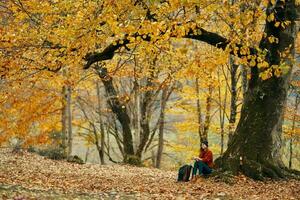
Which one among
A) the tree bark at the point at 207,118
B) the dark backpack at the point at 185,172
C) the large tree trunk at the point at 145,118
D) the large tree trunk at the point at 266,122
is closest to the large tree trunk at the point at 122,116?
the large tree trunk at the point at 145,118

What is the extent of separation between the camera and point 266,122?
14.4m

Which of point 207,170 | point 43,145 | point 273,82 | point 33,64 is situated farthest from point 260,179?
point 43,145

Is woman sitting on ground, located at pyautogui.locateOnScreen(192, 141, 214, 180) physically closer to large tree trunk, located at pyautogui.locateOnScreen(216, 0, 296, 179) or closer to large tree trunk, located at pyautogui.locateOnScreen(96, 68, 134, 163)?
large tree trunk, located at pyautogui.locateOnScreen(216, 0, 296, 179)

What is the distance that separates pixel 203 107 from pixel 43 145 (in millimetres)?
10968

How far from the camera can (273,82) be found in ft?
47.3

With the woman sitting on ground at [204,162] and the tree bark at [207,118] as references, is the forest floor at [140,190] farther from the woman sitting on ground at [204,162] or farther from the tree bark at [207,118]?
the tree bark at [207,118]

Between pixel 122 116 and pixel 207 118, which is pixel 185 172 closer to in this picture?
pixel 122 116

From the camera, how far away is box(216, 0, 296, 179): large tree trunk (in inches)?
559

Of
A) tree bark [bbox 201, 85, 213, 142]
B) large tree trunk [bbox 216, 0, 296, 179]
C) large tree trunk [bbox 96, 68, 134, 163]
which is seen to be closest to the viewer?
large tree trunk [bbox 216, 0, 296, 179]

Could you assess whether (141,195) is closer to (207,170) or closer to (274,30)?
(207,170)

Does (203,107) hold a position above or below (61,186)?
above

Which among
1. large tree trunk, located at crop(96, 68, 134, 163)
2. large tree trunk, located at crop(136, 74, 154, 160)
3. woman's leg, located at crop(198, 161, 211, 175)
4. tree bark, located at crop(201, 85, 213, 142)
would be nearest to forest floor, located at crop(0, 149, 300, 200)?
woman's leg, located at crop(198, 161, 211, 175)

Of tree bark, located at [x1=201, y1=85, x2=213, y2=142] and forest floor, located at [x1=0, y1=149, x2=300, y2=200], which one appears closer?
forest floor, located at [x1=0, y1=149, x2=300, y2=200]

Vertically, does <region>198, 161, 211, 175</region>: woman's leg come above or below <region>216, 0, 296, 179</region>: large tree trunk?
below
